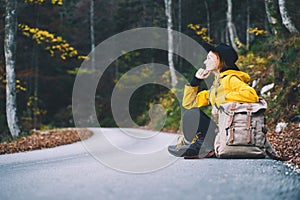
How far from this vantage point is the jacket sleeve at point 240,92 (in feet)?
14.8

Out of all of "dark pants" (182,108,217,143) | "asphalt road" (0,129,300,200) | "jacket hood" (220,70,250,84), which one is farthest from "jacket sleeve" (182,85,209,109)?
"asphalt road" (0,129,300,200)

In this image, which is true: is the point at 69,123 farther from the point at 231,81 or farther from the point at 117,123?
the point at 231,81

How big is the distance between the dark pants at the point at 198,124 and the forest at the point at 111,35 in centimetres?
451

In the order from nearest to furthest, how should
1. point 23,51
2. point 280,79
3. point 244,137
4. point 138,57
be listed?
1. point 244,137
2. point 280,79
3. point 23,51
4. point 138,57

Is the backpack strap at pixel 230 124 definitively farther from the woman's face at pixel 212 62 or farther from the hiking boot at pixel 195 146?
the woman's face at pixel 212 62

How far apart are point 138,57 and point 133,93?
3.26m

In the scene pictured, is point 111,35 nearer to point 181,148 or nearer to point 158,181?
point 181,148

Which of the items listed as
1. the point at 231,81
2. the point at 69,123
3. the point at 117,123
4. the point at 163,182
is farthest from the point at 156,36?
the point at 163,182

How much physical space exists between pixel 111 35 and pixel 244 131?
2350 cm

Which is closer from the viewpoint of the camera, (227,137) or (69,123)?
(227,137)

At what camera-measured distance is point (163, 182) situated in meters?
3.39

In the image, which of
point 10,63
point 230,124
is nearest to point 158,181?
point 230,124

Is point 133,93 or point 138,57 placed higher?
point 138,57

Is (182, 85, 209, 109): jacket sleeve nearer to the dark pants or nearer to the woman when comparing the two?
the woman
